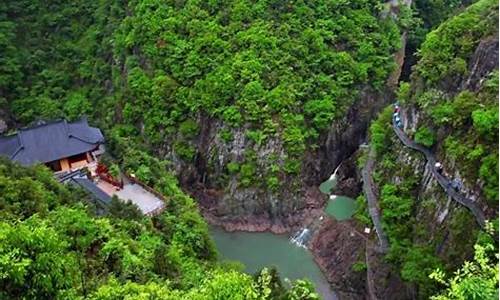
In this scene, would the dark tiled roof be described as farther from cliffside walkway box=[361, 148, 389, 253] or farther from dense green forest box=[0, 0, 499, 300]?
cliffside walkway box=[361, 148, 389, 253]

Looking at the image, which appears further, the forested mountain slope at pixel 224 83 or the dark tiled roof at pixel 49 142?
the forested mountain slope at pixel 224 83

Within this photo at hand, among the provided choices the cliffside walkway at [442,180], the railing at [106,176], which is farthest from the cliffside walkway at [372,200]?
the railing at [106,176]

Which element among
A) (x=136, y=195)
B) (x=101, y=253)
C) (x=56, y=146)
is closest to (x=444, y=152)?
(x=136, y=195)

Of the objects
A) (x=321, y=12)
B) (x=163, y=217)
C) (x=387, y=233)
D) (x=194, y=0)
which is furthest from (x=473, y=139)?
(x=194, y=0)

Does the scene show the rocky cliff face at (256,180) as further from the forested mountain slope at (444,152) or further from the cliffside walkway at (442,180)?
the cliffside walkway at (442,180)

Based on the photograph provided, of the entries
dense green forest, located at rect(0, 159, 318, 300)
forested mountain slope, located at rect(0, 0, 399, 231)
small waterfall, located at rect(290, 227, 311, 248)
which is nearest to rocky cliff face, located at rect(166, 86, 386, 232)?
forested mountain slope, located at rect(0, 0, 399, 231)
